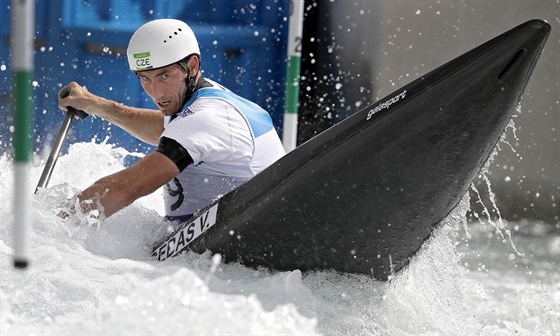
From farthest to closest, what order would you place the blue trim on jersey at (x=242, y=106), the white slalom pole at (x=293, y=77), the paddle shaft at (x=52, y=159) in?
the white slalom pole at (x=293, y=77)
the paddle shaft at (x=52, y=159)
the blue trim on jersey at (x=242, y=106)

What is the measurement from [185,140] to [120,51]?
256 cm

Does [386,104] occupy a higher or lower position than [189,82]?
higher

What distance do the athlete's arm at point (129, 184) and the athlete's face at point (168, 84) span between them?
1.36 ft

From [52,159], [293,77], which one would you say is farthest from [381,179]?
[293,77]

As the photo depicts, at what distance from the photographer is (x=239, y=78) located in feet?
17.9

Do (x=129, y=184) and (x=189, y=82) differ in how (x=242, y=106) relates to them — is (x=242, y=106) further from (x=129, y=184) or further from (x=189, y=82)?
(x=129, y=184)

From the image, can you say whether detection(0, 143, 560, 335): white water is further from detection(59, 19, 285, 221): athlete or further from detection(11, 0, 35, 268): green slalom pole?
detection(11, 0, 35, 268): green slalom pole

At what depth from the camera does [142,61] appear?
10.2 feet

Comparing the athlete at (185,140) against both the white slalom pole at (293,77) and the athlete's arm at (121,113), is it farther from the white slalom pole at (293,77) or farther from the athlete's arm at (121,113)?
the white slalom pole at (293,77)

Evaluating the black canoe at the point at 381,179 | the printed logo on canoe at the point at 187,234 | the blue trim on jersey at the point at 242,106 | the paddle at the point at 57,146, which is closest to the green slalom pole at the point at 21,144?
the black canoe at the point at 381,179

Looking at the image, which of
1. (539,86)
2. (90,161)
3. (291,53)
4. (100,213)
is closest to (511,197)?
(539,86)

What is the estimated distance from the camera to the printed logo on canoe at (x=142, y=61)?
3.08 m

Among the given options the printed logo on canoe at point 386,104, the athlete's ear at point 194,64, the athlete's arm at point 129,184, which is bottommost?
the athlete's arm at point 129,184

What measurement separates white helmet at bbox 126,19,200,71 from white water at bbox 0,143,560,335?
49 centimetres
